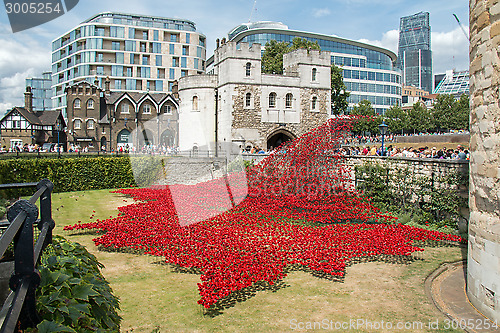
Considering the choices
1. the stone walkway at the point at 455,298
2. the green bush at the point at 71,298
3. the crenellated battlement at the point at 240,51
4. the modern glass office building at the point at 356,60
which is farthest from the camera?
the modern glass office building at the point at 356,60

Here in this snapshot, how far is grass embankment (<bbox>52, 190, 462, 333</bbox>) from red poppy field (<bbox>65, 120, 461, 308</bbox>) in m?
0.35

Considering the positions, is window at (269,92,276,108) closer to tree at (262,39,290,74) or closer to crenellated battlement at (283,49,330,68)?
crenellated battlement at (283,49,330,68)

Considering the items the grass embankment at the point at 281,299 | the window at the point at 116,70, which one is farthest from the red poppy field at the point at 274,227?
the window at the point at 116,70

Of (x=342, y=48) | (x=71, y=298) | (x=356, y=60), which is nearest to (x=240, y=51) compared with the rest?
(x=71, y=298)

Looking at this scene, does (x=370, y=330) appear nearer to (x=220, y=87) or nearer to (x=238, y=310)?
(x=238, y=310)

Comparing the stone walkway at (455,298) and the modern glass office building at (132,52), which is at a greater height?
the modern glass office building at (132,52)

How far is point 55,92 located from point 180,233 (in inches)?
3135

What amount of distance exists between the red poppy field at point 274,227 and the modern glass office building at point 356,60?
6777 cm

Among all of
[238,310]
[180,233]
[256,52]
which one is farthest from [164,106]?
[238,310]

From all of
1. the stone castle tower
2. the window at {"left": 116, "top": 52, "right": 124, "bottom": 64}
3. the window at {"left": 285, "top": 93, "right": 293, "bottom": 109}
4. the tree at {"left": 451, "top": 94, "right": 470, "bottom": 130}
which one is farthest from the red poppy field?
the window at {"left": 116, "top": 52, "right": 124, "bottom": 64}

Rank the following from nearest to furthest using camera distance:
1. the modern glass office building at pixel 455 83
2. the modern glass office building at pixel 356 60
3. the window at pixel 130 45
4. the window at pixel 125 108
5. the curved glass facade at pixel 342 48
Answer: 1. the window at pixel 125 108
2. the window at pixel 130 45
3. the curved glass facade at pixel 342 48
4. the modern glass office building at pixel 356 60
5. the modern glass office building at pixel 455 83

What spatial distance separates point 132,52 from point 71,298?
74.7 m

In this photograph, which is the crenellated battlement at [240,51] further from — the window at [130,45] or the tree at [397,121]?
the window at [130,45]

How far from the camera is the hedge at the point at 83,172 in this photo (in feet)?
65.0
